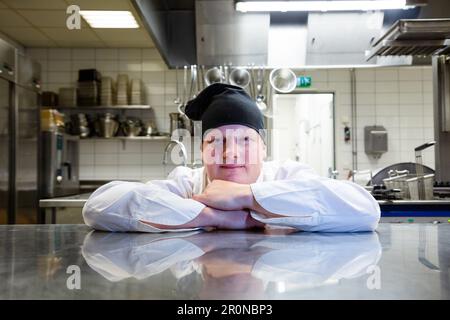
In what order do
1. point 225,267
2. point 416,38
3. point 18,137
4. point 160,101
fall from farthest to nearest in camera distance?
1. point 160,101
2. point 18,137
3. point 416,38
4. point 225,267

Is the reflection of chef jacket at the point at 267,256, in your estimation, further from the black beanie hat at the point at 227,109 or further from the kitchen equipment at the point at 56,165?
the kitchen equipment at the point at 56,165

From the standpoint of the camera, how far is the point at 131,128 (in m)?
3.83

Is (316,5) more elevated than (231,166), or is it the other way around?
(316,5)

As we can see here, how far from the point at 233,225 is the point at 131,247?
0.97 feet

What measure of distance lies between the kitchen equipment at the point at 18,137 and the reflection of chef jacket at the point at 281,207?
2034mm

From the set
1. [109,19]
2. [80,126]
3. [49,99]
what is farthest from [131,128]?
[109,19]

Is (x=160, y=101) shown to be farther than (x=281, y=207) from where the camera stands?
Yes

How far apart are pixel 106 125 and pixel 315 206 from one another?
323 centimetres

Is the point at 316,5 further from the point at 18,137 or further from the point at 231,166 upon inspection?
the point at 18,137

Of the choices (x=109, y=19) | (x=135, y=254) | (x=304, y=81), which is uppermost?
(x=109, y=19)

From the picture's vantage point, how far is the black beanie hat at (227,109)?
1014mm

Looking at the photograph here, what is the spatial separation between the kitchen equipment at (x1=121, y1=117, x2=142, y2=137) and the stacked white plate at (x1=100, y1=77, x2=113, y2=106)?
227 mm

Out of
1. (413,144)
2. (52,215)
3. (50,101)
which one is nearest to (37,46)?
(50,101)

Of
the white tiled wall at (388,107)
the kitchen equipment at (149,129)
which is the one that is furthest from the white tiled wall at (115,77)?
the white tiled wall at (388,107)
